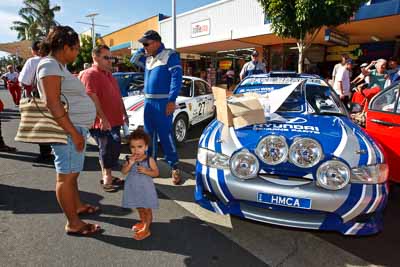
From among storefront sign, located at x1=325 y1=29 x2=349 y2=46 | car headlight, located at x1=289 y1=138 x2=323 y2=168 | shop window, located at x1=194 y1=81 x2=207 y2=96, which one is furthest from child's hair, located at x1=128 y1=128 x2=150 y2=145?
storefront sign, located at x1=325 y1=29 x2=349 y2=46

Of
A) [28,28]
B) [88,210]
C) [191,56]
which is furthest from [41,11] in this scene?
[88,210]

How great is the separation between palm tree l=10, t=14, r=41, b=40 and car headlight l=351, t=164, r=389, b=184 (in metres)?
45.8

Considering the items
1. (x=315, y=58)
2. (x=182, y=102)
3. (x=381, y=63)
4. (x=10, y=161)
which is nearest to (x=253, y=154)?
(x=182, y=102)

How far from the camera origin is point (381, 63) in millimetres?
6832

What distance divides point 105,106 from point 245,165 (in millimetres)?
1989

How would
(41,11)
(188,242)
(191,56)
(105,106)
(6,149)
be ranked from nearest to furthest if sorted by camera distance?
(188,242) → (105,106) → (6,149) → (191,56) → (41,11)

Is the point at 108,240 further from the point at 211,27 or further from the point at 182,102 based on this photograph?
the point at 211,27

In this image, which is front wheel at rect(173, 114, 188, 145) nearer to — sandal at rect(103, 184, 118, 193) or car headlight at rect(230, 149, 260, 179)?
sandal at rect(103, 184, 118, 193)

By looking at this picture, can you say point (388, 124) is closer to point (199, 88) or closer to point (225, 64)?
point (199, 88)

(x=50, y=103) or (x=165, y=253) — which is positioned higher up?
(x=50, y=103)

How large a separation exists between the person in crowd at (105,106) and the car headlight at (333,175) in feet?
7.68

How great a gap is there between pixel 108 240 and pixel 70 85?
1.40 metres

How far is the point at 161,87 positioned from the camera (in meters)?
3.68

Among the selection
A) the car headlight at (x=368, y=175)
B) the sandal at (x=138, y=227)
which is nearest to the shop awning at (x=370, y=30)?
the car headlight at (x=368, y=175)
